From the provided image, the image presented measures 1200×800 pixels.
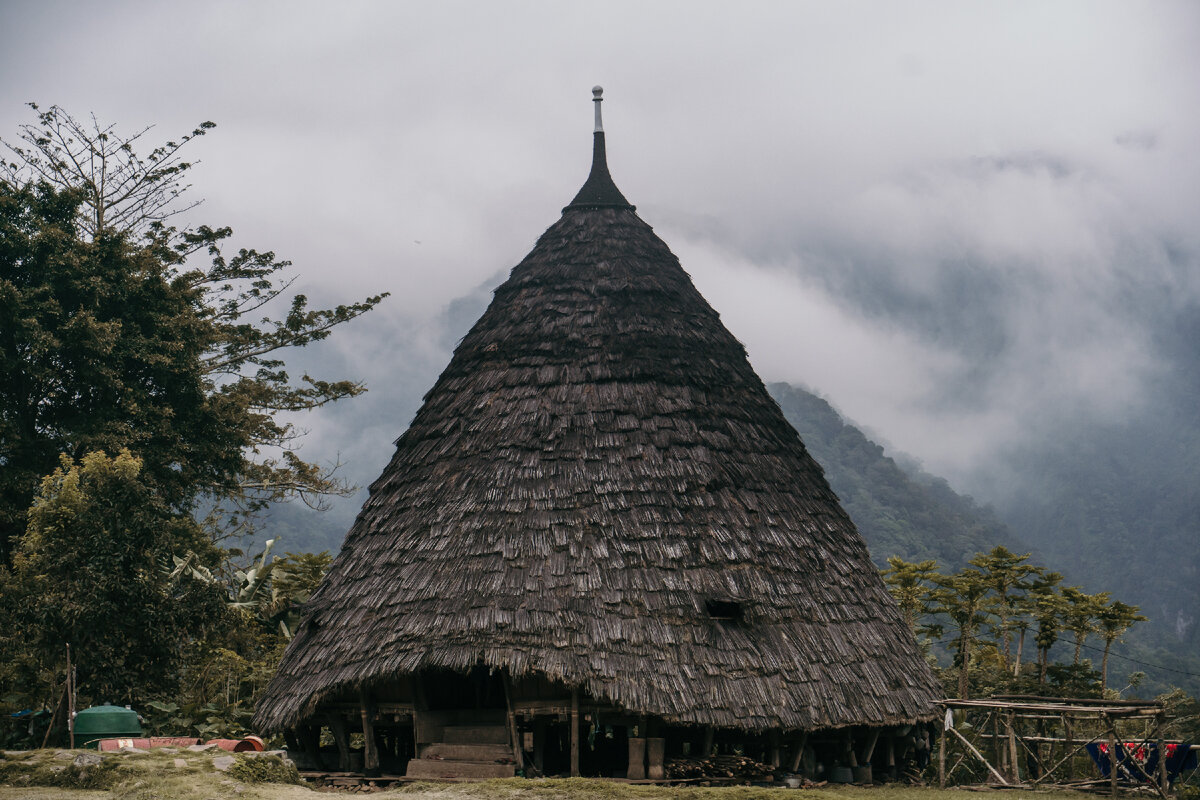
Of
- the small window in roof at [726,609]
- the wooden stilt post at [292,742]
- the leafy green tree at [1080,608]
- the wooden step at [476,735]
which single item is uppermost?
the leafy green tree at [1080,608]

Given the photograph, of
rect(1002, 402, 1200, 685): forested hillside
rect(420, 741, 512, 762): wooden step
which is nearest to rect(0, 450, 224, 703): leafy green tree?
rect(420, 741, 512, 762): wooden step

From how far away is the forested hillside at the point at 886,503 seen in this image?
2945 inches

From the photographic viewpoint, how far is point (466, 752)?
15.3 metres

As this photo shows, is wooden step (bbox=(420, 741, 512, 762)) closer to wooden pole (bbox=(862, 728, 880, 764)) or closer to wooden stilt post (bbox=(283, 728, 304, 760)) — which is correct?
wooden stilt post (bbox=(283, 728, 304, 760))

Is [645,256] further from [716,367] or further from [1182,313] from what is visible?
[1182,313]

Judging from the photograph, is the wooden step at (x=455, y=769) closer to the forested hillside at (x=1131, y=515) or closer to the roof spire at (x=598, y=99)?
the roof spire at (x=598, y=99)

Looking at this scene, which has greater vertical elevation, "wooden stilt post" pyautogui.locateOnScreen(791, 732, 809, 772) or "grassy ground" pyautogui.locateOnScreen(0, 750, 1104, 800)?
"wooden stilt post" pyautogui.locateOnScreen(791, 732, 809, 772)

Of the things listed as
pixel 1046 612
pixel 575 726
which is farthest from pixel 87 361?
pixel 1046 612

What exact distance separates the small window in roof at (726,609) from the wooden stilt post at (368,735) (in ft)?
15.6

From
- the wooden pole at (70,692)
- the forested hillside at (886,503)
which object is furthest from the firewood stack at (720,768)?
the forested hillside at (886,503)

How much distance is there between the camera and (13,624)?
62.1 ft

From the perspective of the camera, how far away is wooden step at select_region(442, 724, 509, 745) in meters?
15.4

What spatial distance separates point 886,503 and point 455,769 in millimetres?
69987

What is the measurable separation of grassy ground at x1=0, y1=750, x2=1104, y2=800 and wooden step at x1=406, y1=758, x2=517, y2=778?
53 cm
